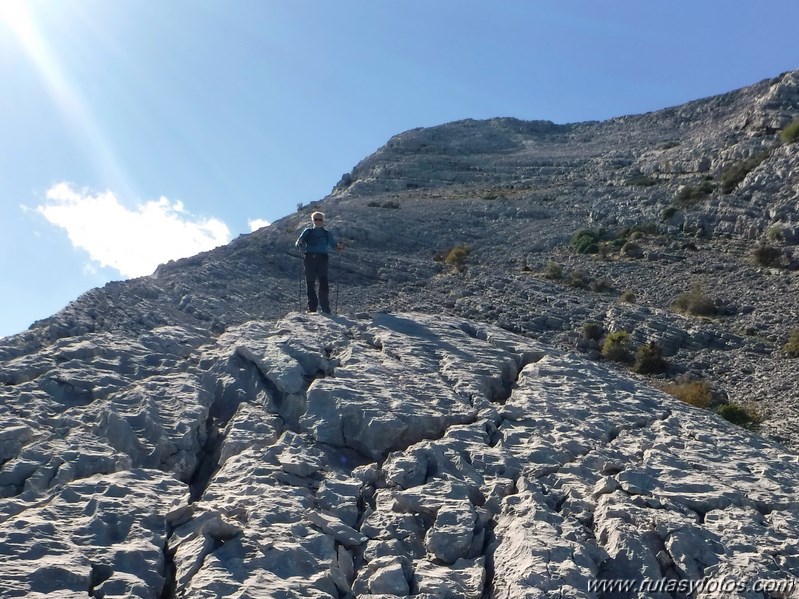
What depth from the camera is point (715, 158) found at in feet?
127

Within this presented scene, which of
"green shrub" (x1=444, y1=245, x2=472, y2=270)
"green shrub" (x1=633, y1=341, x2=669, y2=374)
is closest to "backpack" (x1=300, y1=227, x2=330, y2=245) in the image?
"green shrub" (x1=633, y1=341, x2=669, y2=374)

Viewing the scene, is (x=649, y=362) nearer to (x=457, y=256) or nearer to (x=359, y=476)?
(x=359, y=476)

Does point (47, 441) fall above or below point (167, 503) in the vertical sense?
above

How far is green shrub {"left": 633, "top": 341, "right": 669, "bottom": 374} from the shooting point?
51.8 ft

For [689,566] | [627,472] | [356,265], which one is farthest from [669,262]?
[689,566]

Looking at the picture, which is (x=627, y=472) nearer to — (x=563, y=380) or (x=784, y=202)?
(x=563, y=380)

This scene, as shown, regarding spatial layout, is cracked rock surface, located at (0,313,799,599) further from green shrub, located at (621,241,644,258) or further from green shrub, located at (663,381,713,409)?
green shrub, located at (621,241,644,258)

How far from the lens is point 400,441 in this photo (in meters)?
10.2

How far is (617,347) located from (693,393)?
8.75ft

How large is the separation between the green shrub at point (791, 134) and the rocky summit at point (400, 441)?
17.0m

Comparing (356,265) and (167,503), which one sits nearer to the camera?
(167,503)

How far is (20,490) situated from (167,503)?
5.33 feet

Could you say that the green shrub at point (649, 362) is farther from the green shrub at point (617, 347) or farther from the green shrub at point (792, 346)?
the green shrub at point (792, 346)

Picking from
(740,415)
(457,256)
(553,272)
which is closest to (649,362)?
(740,415)
